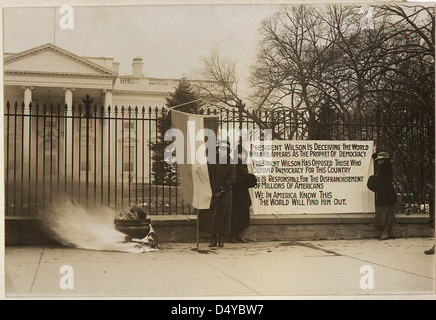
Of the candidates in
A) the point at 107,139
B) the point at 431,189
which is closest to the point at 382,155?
the point at 431,189

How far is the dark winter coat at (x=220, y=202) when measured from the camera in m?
6.92

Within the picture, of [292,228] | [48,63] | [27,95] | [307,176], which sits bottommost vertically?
[292,228]

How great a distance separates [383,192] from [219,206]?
2.25m

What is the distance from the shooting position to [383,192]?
7234mm

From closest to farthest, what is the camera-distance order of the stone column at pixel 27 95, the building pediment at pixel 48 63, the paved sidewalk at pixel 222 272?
the paved sidewalk at pixel 222 272
the building pediment at pixel 48 63
the stone column at pixel 27 95

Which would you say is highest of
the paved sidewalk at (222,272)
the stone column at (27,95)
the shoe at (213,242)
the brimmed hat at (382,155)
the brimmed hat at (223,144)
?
the stone column at (27,95)

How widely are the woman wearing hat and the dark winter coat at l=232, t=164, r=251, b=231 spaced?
1.68 m

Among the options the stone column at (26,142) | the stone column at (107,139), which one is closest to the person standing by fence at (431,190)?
the stone column at (107,139)

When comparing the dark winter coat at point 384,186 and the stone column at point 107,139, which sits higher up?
the stone column at point 107,139

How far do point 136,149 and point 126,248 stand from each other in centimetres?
129

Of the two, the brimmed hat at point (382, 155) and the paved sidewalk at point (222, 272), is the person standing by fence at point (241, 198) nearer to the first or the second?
the paved sidewalk at point (222, 272)

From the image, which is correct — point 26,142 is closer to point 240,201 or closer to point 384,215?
point 240,201

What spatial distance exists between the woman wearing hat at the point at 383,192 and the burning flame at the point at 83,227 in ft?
10.3

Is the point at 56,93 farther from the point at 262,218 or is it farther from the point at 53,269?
the point at 262,218
